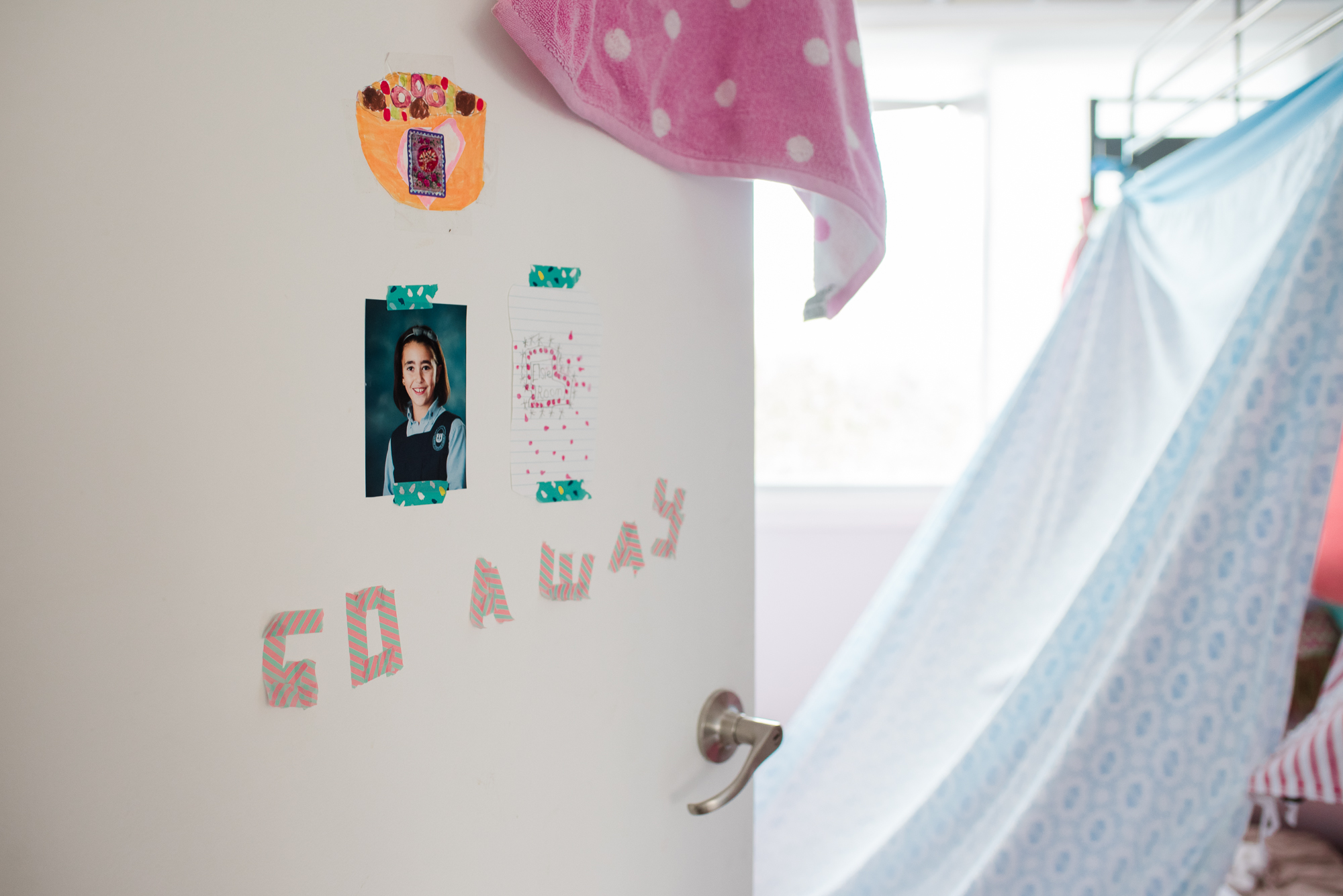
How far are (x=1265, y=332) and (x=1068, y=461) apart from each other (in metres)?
0.43

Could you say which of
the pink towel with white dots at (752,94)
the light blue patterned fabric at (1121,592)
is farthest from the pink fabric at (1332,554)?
the pink towel with white dots at (752,94)

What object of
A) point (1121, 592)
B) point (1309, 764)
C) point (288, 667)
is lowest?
point (1309, 764)

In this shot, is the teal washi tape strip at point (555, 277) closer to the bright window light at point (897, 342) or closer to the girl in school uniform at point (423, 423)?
the girl in school uniform at point (423, 423)

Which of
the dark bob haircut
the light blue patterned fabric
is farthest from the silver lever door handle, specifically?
the light blue patterned fabric

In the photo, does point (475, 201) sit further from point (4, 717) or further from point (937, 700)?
point (937, 700)

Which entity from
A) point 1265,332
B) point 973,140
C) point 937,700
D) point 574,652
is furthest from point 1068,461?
point 574,652

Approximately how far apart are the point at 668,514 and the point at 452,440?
19 cm

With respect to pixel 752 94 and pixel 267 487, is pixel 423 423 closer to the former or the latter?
pixel 267 487

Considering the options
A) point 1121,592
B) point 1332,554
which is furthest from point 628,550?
point 1332,554

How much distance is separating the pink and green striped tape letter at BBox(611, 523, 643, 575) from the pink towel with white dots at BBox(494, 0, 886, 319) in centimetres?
27

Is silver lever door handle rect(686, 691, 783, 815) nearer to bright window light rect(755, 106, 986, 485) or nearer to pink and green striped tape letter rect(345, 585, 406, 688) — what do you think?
pink and green striped tape letter rect(345, 585, 406, 688)

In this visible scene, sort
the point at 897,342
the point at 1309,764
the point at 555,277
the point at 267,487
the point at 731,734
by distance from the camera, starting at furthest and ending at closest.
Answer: the point at 897,342
the point at 1309,764
the point at 731,734
the point at 555,277
the point at 267,487

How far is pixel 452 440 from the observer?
1.48ft

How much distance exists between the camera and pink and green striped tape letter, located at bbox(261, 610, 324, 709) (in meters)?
0.39
